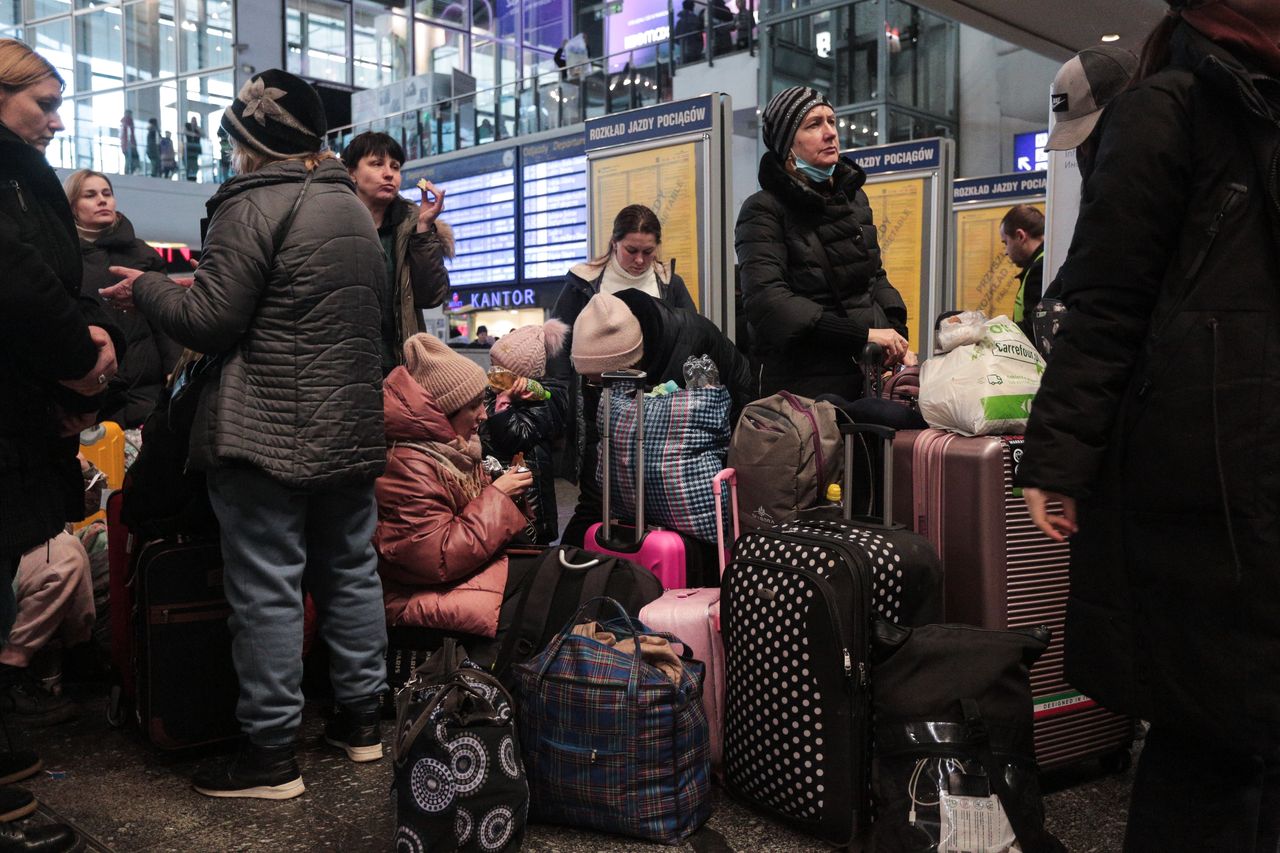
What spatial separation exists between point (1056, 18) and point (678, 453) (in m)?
5.64

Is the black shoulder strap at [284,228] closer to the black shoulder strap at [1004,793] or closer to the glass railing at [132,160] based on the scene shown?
the black shoulder strap at [1004,793]

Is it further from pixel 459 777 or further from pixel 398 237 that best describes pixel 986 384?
pixel 398 237

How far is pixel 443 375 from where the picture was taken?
3.03m

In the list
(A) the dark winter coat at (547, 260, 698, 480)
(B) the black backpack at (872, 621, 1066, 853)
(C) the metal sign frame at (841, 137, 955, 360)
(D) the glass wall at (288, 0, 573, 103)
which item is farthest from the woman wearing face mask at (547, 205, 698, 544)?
(D) the glass wall at (288, 0, 573, 103)

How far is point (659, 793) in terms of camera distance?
2336mm

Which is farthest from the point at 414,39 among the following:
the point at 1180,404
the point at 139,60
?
the point at 1180,404

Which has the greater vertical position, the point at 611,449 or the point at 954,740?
the point at 611,449

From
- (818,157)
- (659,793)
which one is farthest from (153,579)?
(818,157)

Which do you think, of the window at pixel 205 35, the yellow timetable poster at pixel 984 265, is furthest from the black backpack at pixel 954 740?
the window at pixel 205 35

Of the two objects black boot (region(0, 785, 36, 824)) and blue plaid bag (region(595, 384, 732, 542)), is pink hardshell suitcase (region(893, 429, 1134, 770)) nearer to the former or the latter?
blue plaid bag (region(595, 384, 732, 542))

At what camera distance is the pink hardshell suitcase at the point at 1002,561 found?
2496mm

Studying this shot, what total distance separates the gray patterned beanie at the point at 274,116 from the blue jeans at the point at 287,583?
826mm

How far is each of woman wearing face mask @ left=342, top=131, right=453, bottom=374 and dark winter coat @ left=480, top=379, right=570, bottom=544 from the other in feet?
1.35

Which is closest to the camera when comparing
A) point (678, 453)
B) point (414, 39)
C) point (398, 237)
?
point (678, 453)
